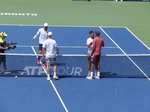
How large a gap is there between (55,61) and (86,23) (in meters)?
10.7

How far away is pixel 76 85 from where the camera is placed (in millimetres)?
16203

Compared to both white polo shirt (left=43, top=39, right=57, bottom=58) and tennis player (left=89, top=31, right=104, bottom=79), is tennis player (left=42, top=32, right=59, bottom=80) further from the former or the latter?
tennis player (left=89, top=31, right=104, bottom=79)

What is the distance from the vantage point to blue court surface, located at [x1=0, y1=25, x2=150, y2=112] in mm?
14195

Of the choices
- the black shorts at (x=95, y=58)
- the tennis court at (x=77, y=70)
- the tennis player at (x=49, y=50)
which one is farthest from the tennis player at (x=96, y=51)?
the tennis player at (x=49, y=50)

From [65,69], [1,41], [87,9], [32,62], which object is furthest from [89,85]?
[87,9]

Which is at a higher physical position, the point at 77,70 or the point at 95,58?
the point at 95,58

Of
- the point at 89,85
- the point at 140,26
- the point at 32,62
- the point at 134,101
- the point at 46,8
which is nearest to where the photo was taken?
the point at 134,101

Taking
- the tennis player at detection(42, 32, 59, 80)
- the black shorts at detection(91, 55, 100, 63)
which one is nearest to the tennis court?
the black shorts at detection(91, 55, 100, 63)

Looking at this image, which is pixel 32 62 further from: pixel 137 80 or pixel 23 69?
pixel 137 80

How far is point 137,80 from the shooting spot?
17.1 metres

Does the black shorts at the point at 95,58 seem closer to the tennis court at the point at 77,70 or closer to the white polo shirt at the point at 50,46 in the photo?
the tennis court at the point at 77,70

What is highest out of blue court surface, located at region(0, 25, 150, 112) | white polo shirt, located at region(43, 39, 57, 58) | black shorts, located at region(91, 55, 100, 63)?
white polo shirt, located at region(43, 39, 57, 58)

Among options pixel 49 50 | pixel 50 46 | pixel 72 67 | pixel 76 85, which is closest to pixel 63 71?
pixel 72 67

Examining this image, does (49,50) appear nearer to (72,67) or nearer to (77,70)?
(72,67)
